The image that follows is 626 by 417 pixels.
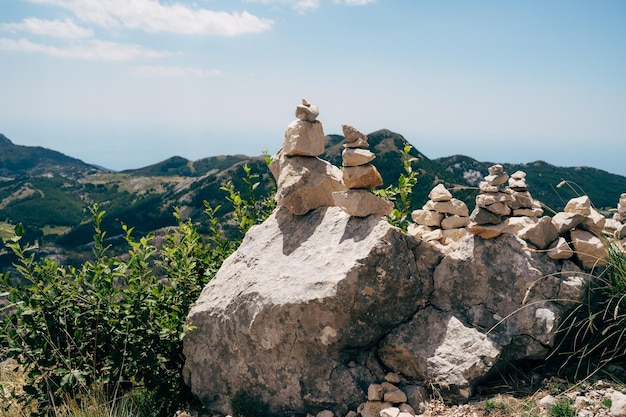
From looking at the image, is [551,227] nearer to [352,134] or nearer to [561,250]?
[561,250]

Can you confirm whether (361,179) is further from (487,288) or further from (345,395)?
(345,395)

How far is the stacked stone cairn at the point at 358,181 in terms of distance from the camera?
7871 millimetres

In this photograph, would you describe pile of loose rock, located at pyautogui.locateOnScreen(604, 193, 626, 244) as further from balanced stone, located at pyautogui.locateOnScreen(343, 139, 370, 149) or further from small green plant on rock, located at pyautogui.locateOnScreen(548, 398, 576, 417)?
balanced stone, located at pyautogui.locateOnScreen(343, 139, 370, 149)

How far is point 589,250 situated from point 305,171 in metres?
4.88

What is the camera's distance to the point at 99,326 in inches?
316

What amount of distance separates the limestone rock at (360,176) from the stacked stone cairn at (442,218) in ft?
7.53

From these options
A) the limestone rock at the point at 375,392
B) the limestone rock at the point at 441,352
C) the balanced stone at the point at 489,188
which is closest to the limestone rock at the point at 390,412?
the limestone rock at the point at 375,392

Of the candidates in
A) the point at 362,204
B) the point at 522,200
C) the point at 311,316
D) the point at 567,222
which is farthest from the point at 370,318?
the point at 522,200

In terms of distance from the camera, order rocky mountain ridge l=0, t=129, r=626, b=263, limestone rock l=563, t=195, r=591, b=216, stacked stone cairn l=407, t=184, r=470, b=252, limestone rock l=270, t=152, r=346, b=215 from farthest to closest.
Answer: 1. rocky mountain ridge l=0, t=129, r=626, b=263
2. stacked stone cairn l=407, t=184, r=470, b=252
3. limestone rock l=270, t=152, r=346, b=215
4. limestone rock l=563, t=195, r=591, b=216

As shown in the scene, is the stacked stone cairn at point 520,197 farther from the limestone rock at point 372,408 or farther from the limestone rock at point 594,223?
Result: the limestone rock at point 372,408

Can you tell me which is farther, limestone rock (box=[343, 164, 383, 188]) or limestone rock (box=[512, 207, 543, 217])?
limestone rock (box=[512, 207, 543, 217])

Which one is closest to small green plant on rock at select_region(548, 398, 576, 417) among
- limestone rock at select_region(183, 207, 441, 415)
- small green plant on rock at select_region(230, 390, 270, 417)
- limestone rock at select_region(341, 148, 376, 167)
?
limestone rock at select_region(183, 207, 441, 415)

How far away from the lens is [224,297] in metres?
8.14

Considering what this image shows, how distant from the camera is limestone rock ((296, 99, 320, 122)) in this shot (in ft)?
28.3
